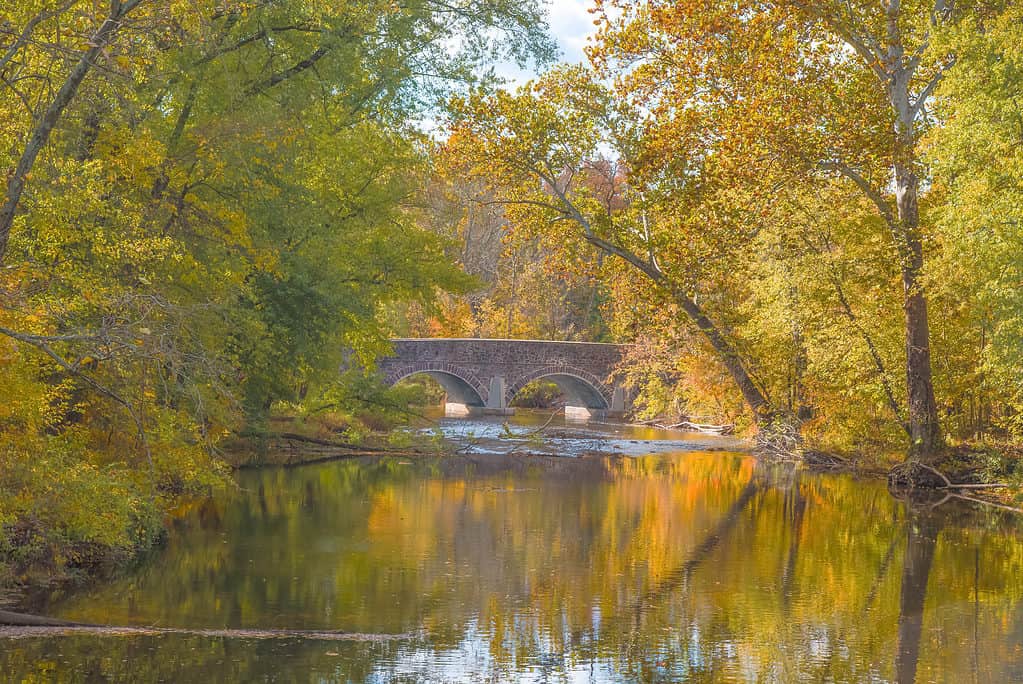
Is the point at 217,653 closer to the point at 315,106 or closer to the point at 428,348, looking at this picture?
the point at 315,106

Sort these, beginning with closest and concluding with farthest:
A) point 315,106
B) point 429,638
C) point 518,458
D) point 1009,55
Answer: point 429,638 < point 1009,55 < point 315,106 < point 518,458

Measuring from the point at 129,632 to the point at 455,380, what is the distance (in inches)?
1190

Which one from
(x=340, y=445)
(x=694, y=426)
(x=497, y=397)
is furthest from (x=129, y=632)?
(x=497, y=397)

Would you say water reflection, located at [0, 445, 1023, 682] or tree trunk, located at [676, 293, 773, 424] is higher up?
tree trunk, located at [676, 293, 773, 424]

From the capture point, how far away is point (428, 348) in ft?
121

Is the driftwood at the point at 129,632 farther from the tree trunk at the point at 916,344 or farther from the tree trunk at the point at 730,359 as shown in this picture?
the tree trunk at the point at 730,359

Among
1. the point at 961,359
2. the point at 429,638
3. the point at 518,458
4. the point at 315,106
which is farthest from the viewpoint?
the point at 518,458

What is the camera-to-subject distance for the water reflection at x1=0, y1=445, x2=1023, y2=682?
27.5 ft

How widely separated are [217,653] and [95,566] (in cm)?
331

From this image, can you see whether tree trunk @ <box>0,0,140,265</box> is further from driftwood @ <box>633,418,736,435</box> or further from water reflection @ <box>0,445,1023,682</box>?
driftwood @ <box>633,418,736,435</box>

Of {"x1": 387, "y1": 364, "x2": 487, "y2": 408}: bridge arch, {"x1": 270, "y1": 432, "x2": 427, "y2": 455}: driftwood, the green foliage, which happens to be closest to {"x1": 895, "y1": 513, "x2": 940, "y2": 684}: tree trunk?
the green foliage

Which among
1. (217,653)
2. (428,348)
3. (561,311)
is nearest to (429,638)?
(217,653)

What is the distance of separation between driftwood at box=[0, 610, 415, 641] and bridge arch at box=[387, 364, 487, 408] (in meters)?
26.1

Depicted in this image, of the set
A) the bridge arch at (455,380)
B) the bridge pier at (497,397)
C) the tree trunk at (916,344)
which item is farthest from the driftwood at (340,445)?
the bridge pier at (497,397)
